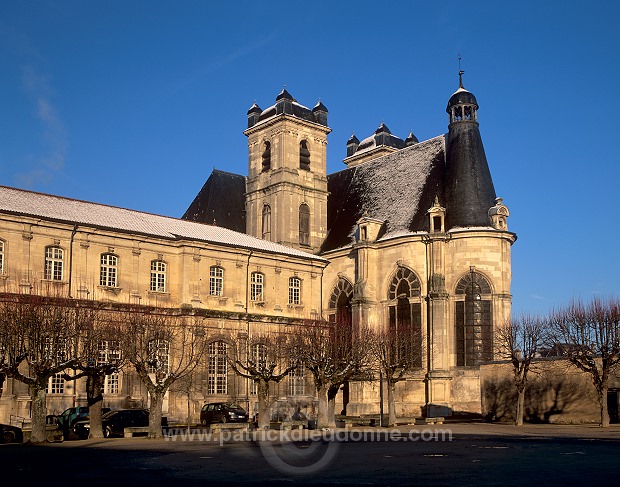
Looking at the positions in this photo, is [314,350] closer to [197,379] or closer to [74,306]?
[197,379]

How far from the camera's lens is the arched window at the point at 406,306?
2000 inches

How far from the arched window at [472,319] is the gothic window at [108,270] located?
21.0m

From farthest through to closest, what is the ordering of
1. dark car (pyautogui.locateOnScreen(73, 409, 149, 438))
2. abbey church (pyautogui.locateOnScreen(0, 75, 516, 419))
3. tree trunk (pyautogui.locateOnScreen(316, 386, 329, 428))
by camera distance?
abbey church (pyautogui.locateOnScreen(0, 75, 516, 419)) → tree trunk (pyautogui.locateOnScreen(316, 386, 329, 428)) → dark car (pyautogui.locateOnScreen(73, 409, 149, 438))

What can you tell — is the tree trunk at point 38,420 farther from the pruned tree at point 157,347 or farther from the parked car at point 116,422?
the pruned tree at point 157,347

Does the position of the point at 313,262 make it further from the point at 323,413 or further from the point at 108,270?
the point at 323,413

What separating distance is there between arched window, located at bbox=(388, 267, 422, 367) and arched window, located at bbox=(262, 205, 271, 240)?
12648mm

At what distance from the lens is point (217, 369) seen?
4884 cm

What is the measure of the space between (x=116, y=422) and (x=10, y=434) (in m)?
5.37

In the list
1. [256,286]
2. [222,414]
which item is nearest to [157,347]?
[222,414]

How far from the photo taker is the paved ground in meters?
17.7

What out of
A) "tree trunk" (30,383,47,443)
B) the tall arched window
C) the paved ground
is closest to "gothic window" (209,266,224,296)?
the tall arched window

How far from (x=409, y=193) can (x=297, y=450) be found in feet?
108

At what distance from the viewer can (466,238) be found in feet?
170

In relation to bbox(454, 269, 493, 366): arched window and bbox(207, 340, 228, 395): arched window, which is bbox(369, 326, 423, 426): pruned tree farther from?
bbox(207, 340, 228, 395): arched window
